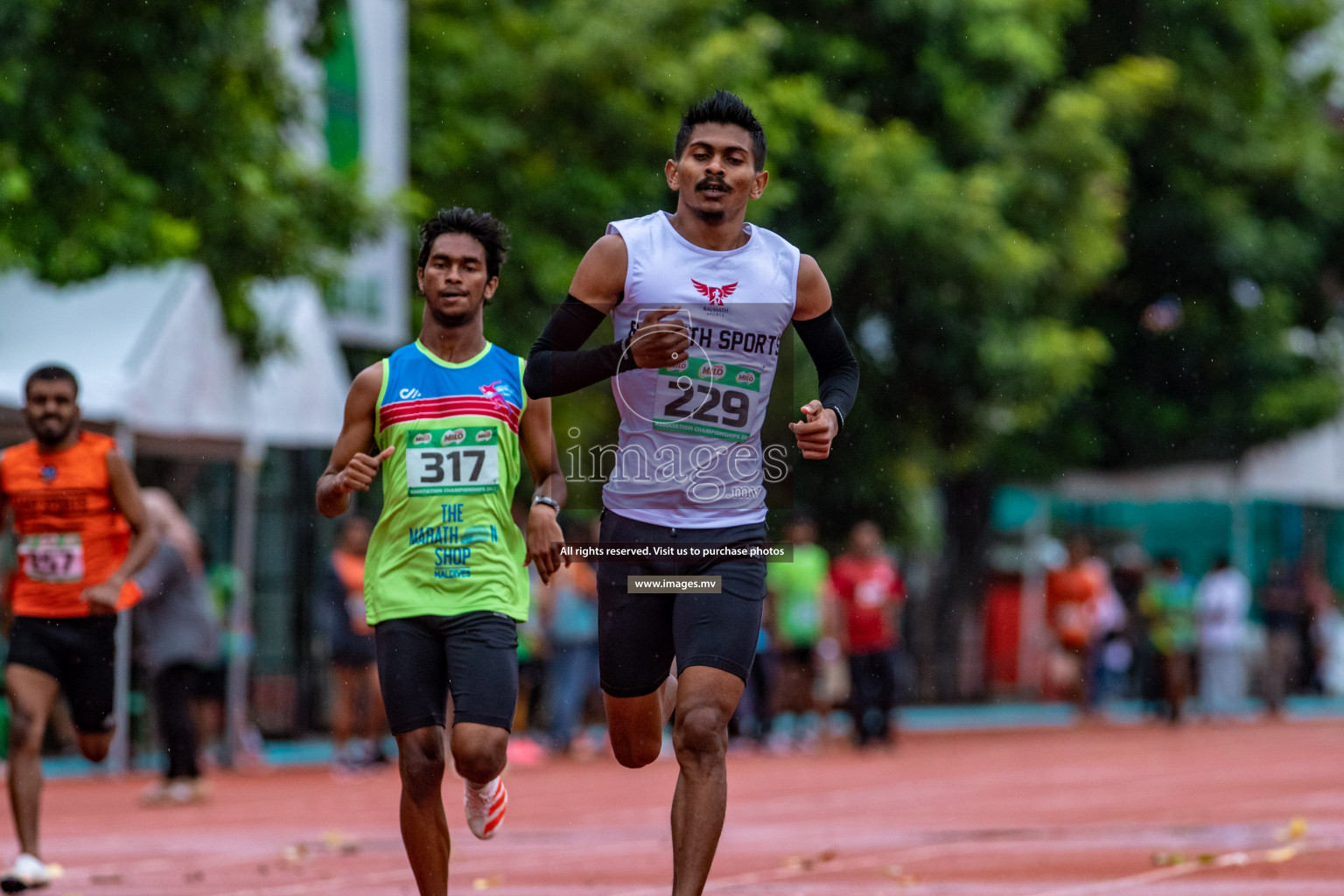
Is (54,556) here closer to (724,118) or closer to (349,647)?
(724,118)

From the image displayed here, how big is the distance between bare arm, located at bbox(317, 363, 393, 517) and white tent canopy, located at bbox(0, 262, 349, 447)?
8740 millimetres

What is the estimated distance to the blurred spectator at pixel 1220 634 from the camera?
89.0 feet

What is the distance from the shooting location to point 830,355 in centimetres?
655

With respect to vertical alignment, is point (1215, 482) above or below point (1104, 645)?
above

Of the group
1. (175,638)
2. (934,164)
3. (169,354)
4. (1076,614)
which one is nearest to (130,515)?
(175,638)

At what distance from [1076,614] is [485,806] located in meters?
20.0

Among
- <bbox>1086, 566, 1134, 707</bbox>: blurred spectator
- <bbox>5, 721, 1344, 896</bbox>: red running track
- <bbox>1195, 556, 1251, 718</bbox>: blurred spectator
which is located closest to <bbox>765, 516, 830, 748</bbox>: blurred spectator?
<bbox>5, 721, 1344, 896</bbox>: red running track

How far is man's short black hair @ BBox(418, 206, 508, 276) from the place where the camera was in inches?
263

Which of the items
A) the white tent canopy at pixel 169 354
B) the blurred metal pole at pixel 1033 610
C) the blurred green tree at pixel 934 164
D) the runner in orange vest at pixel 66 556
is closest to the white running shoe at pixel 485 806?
the runner in orange vest at pixel 66 556

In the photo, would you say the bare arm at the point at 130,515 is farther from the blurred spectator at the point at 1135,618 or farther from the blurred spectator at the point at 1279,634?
the blurred spectator at the point at 1279,634

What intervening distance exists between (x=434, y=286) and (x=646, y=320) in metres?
0.76

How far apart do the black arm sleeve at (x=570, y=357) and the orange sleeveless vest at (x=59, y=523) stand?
3320mm

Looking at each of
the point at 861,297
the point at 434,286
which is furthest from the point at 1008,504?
the point at 434,286

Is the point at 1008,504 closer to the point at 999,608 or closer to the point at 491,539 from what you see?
the point at 999,608
